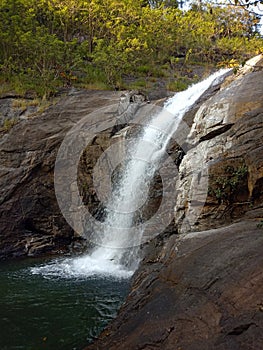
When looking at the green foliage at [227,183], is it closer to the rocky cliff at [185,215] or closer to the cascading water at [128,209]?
the rocky cliff at [185,215]

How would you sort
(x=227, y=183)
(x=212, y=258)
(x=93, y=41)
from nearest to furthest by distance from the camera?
1. (x=212, y=258)
2. (x=227, y=183)
3. (x=93, y=41)

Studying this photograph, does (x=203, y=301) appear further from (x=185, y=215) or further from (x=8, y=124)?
(x=8, y=124)

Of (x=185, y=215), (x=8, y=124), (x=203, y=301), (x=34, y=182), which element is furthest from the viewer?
(x=8, y=124)

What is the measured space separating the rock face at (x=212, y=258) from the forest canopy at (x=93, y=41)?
465 centimetres

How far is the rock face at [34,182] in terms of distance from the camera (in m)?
11.9

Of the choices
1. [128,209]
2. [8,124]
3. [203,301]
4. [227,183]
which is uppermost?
[8,124]

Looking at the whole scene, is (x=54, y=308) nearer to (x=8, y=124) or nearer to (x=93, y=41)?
(x=8, y=124)

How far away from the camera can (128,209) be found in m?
11.2

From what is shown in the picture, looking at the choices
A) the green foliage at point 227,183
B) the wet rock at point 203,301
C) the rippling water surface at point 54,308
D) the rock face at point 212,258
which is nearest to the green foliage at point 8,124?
the rippling water surface at point 54,308

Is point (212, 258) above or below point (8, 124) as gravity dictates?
below

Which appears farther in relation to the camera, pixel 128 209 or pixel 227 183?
pixel 128 209

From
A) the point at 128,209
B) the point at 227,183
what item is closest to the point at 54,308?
the point at 227,183

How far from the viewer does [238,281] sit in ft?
13.9

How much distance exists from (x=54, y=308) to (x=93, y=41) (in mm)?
14686
